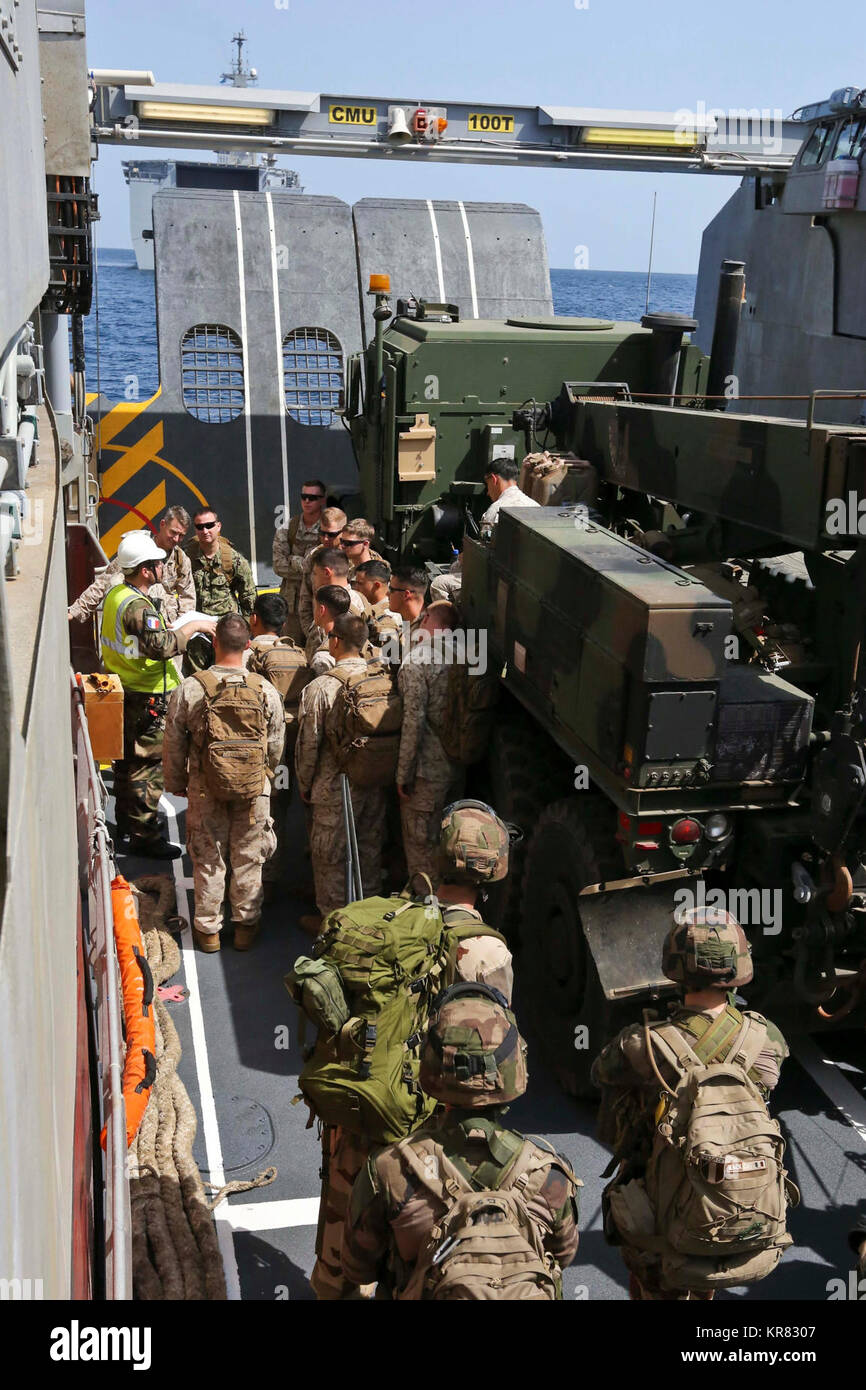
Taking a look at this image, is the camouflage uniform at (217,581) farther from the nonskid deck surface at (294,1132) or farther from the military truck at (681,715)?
the nonskid deck surface at (294,1132)

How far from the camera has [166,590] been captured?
7730 millimetres

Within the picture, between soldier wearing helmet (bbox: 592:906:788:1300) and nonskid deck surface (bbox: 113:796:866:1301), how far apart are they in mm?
764

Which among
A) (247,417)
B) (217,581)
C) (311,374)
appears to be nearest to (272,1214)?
(217,581)

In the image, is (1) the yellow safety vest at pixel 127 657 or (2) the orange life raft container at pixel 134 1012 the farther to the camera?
(1) the yellow safety vest at pixel 127 657

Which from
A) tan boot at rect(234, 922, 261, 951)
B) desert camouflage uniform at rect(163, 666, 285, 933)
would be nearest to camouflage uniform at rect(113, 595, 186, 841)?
desert camouflage uniform at rect(163, 666, 285, 933)

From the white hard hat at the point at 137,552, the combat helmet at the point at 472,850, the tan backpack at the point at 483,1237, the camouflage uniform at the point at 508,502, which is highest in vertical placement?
the camouflage uniform at the point at 508,502

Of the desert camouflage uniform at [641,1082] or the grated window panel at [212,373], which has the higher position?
the grated window panel at [212,373]

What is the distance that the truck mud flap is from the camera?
4.69 m

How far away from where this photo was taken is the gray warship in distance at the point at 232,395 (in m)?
2.29

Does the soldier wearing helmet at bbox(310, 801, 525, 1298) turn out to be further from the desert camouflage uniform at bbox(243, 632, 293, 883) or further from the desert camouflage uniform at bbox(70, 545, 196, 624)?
the desert camouflage uniform at bbox(70, 545, 196, 624)

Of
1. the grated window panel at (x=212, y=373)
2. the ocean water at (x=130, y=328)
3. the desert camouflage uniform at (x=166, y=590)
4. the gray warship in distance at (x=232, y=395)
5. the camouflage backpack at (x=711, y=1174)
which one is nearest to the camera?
the gray warship in distance at (x=232, y=395)

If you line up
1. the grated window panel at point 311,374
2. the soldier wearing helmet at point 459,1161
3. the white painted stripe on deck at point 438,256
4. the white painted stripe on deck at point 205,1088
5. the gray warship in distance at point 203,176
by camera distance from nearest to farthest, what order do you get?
the soldier wearing helmet at point 459,1161 → the white painted stripe on deck at point 205,1088 → the grated window panel at point 311,374 → the white painted stripe on deck at point 438,256 → the gray warship in distance at point 203,176

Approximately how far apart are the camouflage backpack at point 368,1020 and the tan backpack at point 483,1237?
0.60 m

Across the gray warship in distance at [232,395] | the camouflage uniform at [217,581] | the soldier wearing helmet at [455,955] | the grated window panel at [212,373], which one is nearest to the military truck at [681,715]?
the gray warship in distance at [232,395]
